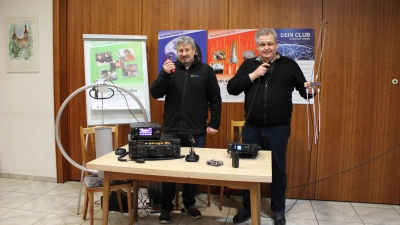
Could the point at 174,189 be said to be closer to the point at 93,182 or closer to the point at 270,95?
the point at 93,182

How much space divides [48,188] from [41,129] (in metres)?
0.69

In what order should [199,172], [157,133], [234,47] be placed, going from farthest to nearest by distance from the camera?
[234,47] < [157,133] < [199,172]

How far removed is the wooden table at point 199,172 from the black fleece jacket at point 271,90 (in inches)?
17.8

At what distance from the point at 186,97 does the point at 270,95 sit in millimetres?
661

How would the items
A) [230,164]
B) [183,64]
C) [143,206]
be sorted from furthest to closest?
[143,206] → [183,64] → [230,164]

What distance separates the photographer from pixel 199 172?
66.1 inches

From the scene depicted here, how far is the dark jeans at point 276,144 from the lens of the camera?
235 cm

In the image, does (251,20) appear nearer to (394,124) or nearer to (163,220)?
(394,124)

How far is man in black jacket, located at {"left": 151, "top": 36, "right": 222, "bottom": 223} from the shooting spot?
2.42m

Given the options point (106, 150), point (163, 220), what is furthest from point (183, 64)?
point (163, 220)

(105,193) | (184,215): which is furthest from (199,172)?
(184,215)

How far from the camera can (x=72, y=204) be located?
2.94 meters

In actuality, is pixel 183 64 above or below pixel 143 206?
above

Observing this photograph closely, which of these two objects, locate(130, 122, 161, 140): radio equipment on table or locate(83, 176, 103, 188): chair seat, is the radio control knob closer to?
locate(130, 122, 161, 140): radio equipment on table
